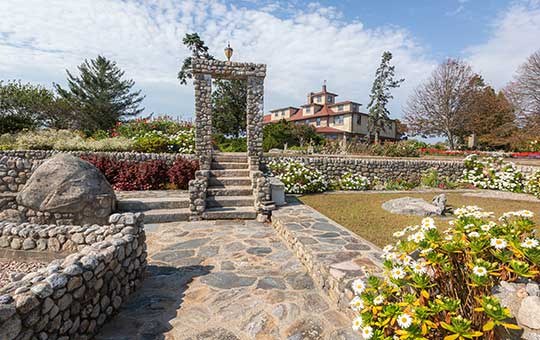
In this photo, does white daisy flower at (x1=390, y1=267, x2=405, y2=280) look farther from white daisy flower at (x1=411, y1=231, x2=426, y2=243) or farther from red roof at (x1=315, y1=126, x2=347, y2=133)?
red roof at (x1=315, y1=126, x2=347, y2=133)

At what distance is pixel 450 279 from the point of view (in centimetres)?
190

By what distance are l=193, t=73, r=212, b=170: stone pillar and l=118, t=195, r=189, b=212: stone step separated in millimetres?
2628

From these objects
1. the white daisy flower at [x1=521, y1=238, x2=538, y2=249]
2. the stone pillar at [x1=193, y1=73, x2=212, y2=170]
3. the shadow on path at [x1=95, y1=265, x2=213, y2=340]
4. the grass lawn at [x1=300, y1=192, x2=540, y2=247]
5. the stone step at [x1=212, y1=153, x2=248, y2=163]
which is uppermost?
the stone pillar at [x1=193, y1=73, x2=212, y2=170]

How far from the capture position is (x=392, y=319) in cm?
177

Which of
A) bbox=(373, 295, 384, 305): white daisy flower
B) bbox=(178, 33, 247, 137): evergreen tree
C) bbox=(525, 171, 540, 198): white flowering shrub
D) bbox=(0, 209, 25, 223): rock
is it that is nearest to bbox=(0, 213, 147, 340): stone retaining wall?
bbox=(373, 295, 384, 305): white daisy flower

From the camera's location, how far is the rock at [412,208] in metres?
6.30

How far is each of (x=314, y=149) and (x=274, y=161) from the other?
31.7 feet

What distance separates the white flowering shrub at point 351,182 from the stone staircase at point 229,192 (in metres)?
4.46

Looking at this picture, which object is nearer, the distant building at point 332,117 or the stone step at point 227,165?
the stone step at point 227,165

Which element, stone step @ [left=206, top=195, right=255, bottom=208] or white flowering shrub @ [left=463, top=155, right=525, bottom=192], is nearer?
stone step @ [left=206, top=195, right=255, bottom=208]

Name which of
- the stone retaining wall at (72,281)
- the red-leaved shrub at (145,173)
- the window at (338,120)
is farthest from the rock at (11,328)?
the window at (338,120)

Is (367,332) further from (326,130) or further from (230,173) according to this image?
(326,130)

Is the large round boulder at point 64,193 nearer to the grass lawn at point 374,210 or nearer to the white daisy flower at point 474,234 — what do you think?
the grass lawn at point 374,210

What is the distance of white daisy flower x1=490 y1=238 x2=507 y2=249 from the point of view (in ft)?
5.54
